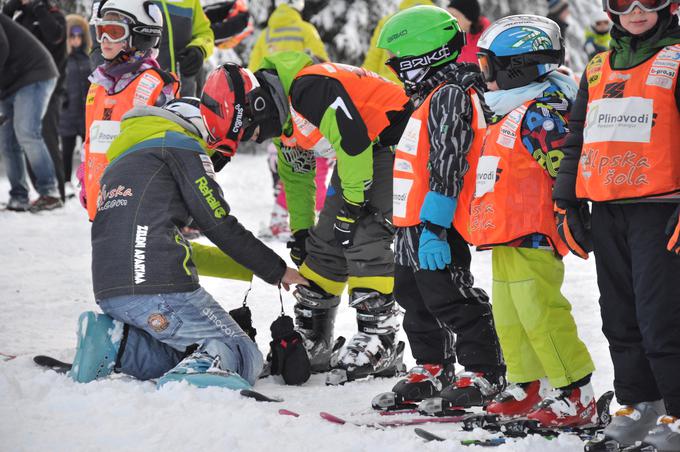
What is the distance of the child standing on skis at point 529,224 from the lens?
400 cm

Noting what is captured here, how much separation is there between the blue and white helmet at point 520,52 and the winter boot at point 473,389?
1.31 meters

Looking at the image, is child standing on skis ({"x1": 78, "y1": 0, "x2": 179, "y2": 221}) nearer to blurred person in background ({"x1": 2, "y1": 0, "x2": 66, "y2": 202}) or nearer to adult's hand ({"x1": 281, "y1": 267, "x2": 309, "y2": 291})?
adult's hand ({"x1": 281, "y1": 267, "x2": 309, "y2": 291})

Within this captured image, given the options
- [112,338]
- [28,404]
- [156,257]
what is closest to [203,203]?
[156,257]

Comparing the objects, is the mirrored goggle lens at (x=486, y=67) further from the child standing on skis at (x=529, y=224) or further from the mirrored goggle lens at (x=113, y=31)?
the mirrored goggle lens at (x=113, y=31)

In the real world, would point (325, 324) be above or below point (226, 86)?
below

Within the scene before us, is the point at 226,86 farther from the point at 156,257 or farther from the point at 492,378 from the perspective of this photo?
the point at 492,378

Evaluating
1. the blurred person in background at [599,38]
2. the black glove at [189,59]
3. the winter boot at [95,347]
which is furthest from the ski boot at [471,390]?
the blurred person in background at [599,38]

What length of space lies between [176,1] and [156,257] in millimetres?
3905

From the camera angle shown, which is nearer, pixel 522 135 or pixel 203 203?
pixel 522 135

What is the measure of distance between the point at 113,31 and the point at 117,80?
312 mm

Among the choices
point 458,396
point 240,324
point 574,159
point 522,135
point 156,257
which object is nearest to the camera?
point 574,159

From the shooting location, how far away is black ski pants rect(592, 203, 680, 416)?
3471 mm

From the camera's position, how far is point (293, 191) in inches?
229

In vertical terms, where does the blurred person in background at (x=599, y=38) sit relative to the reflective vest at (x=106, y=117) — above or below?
below
